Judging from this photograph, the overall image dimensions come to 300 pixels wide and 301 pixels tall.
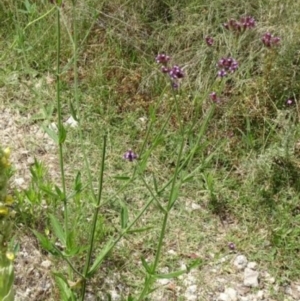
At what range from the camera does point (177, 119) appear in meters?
2.80

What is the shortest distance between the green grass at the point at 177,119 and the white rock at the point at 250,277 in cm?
7

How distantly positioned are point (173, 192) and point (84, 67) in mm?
1564

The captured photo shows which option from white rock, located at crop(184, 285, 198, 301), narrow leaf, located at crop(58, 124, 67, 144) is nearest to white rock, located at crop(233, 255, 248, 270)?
white rock, located at crop(184, 285, 198, 301)

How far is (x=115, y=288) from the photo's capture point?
85.0 inches

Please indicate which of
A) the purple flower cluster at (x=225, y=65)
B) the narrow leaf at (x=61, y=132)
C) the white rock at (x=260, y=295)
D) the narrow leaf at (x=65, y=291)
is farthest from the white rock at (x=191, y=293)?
the purple flower cluster at (x=225, y=65)

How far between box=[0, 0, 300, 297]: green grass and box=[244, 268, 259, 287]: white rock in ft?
0.24

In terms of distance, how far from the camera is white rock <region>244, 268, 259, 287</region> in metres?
2.26

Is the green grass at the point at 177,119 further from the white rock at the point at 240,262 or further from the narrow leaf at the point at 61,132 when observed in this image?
the narrow leaf at the point at 61,132

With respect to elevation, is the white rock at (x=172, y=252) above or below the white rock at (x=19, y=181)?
below

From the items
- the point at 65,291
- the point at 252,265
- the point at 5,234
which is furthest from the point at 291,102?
the point at 5,234

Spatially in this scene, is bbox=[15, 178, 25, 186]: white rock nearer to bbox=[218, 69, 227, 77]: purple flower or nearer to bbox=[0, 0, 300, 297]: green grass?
bbox=[0, 0, 300, 297]: green grass

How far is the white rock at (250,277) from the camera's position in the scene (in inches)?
89.0

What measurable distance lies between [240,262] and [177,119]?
2.61 feet

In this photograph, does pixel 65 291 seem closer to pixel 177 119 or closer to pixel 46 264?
pixel 46 264
